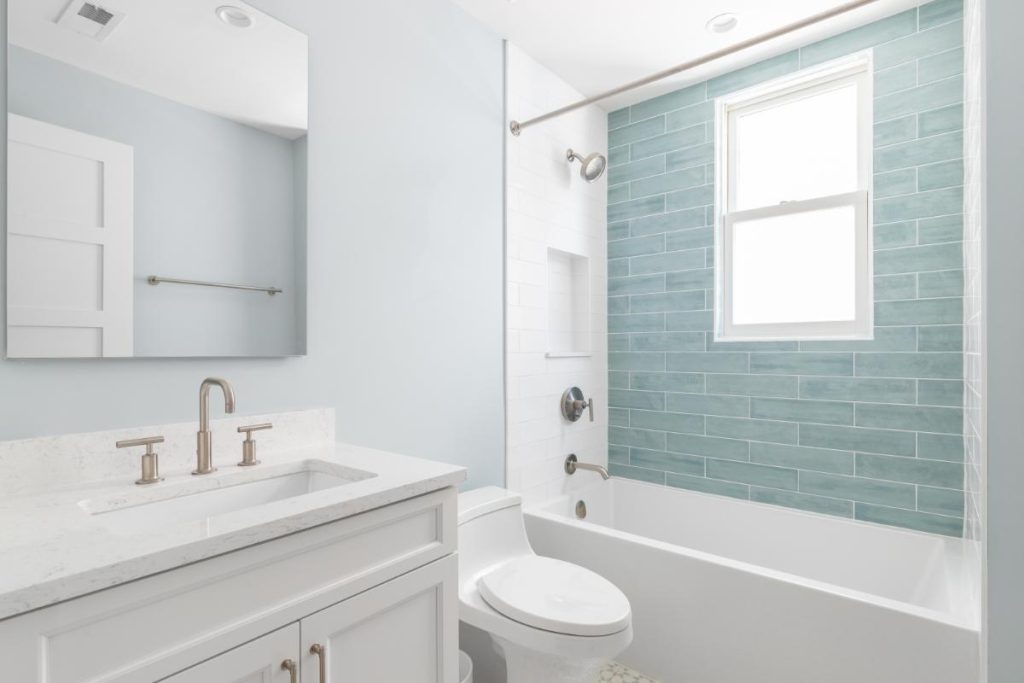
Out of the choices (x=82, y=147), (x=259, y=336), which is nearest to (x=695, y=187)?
(x=259, y=336)

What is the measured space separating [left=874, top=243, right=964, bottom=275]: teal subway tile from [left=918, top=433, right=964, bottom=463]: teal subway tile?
670 mm

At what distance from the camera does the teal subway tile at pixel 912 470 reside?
2.06 metres

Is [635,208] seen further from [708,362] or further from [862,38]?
[862,38]

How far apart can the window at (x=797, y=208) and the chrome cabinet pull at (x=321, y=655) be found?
2.27 metres

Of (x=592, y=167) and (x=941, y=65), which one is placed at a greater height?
(x=941, y=65)

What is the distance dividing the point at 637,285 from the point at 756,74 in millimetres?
1161

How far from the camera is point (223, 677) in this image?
832 millimetres

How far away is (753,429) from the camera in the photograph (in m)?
2.53

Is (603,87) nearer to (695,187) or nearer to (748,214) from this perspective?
(695,187)

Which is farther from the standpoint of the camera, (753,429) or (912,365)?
(753,429)

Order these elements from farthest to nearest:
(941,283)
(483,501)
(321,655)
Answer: (941,283) < (483,501) < (321,655)

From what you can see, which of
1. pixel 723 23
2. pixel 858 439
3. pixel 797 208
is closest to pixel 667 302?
pixel 797 208

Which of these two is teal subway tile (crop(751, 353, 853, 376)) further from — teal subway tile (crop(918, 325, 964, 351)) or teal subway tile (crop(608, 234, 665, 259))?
teal subway tile (crop(608, 234, 665, 259))

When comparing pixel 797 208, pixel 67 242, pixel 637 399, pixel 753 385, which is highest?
pixel 797 208
